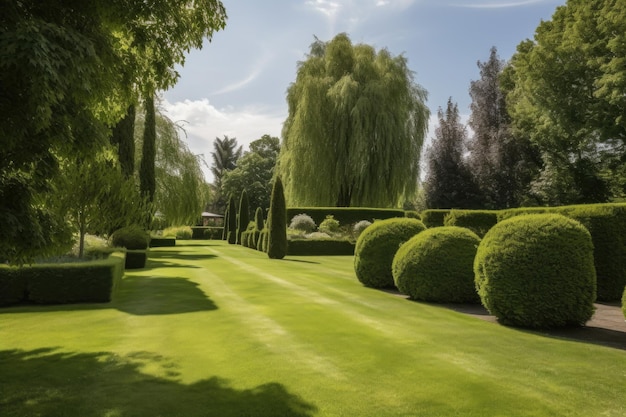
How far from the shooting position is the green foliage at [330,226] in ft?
92.3

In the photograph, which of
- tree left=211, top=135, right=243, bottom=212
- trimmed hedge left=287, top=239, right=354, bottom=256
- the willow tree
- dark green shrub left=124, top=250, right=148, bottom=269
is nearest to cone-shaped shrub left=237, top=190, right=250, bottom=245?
the willow tree

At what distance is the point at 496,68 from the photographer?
41.0 m

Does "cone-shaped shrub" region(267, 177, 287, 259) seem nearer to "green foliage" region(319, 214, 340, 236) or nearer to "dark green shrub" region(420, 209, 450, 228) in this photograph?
"green foliage" region(319, 214, 340, 236)

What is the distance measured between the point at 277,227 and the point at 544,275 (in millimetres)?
15602

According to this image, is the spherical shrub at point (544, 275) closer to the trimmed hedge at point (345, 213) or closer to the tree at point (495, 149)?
the trimmed hedge at point (345, 213)

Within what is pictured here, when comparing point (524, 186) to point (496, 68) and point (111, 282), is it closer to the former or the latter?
point (496, 68)

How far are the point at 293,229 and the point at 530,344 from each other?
22139 mm

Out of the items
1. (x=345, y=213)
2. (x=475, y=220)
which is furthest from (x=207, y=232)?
(x=475, y=220)

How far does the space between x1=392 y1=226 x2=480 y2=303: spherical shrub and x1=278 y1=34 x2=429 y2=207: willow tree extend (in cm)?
2032

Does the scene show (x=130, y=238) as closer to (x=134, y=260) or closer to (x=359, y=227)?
(x=134, y=260)

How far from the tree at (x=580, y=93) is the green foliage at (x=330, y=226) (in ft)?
49.9

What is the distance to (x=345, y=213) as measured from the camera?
2936cm

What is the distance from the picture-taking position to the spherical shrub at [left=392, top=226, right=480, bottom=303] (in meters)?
9.75

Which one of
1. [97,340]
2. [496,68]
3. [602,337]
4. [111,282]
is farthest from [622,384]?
Result: [496,68]
